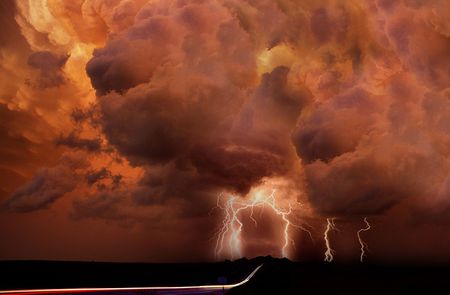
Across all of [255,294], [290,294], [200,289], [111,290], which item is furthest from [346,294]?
[111,290]

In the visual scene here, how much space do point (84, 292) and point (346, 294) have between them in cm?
2389

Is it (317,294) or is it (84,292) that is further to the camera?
(317,294)

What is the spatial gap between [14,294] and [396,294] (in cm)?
3549

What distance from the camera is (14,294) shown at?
57.5 feet

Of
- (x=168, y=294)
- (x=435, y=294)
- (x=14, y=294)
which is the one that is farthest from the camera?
(x=435, y=294)

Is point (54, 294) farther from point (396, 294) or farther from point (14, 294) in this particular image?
point (396, 294)

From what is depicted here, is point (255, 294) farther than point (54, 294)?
Yes

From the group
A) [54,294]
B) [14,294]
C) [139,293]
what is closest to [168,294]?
[139,293]

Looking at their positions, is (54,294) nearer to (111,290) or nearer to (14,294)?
(14,294)

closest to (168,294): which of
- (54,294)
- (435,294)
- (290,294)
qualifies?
(54,294)

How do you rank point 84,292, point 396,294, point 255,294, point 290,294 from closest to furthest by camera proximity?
point 84,292 < point 255,294 < point 290,294 < point 396,294

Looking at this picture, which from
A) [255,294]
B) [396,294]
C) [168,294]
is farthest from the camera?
[396,294]

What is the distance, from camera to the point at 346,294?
122 ft

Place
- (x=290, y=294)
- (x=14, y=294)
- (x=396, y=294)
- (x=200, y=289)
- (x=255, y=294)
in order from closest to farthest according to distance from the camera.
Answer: (x=14, y=294), (x=200, y=289), (x=255, y=294), (x=290, y=294), (x=396, y=294)
